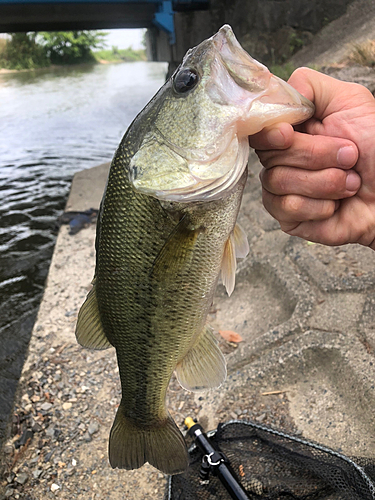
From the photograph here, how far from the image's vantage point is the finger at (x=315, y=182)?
1.59 metres

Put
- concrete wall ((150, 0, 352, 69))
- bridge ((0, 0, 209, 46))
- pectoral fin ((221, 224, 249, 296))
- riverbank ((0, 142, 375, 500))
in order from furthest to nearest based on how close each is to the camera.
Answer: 1. bridge ((0, 0, 209, 46))
2. concrete wall ((150, 0, 352, 69))
3. riverbank ((0, 142, 375, 500))
4. pectoral fin ((221, 224, 249, 296))

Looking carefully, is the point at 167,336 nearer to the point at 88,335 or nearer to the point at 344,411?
the point at 88,335

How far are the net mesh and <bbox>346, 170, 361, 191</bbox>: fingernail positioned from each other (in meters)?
1.31

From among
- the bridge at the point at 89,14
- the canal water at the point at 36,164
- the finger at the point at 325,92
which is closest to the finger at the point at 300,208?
the finger at the point at 325,92

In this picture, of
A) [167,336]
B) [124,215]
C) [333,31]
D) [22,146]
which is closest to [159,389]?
[167,336]

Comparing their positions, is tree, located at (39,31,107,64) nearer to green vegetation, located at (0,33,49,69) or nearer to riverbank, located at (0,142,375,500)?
green vegetation, located at (0,33,49,69)

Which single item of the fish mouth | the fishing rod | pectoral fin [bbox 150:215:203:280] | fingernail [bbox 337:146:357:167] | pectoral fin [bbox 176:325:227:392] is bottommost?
the fishing rod

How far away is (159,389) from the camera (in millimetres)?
1793

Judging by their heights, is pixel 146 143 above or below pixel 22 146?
above

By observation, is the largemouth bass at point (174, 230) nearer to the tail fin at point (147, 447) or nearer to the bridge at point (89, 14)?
the tail fin at point (147, 447)

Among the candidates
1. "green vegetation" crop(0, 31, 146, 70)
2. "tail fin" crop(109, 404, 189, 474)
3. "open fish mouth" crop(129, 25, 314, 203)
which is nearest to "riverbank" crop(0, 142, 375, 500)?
"tail fin" crop(109, 404, 189, 474)

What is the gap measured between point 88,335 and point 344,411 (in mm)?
1782

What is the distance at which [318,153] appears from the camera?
1531 mm

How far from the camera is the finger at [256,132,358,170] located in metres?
1.53
